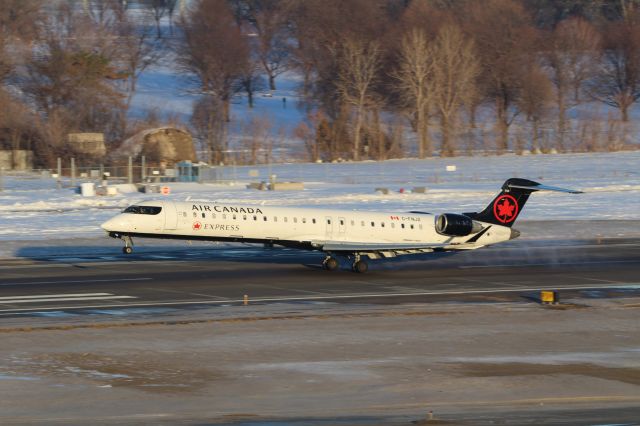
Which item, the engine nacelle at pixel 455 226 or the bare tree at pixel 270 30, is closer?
the engine nacelle at pixel 455 226

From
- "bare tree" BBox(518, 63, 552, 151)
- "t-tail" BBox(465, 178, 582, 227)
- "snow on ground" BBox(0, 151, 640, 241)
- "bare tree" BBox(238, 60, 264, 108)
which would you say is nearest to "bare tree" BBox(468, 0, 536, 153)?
"bare tree" BBox(518, 63, 552, 151)

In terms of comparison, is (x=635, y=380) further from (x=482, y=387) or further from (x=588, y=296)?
(x=588, y=296)

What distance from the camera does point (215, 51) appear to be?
135 metres

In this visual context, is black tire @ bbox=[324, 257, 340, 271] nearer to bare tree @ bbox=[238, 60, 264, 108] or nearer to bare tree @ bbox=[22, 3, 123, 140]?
bare tree @ bbox=[22, 3, 123, 140]

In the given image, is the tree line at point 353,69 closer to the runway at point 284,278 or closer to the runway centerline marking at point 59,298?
the runway at point 284,278

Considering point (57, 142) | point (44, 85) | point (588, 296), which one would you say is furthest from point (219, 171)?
point (588, 296)

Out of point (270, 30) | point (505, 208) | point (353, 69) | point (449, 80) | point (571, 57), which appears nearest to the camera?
point (505, 208)

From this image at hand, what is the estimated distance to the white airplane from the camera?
34844 mm

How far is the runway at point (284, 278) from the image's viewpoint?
29906mm

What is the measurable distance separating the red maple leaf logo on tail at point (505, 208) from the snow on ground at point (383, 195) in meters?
15.1

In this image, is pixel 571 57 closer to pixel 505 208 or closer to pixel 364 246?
pixel 505 208

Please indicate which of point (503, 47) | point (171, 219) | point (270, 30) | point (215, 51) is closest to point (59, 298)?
point (171, 219)

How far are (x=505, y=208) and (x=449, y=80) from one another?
69.0m

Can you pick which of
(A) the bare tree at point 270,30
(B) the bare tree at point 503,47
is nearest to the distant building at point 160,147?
(B) the bare tree at point 503,47
